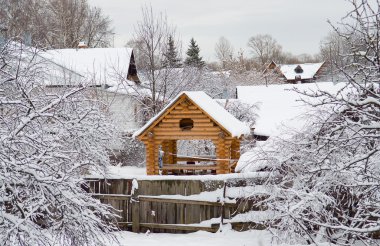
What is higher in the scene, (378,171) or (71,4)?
(71,4)

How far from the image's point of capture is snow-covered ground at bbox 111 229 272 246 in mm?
11023

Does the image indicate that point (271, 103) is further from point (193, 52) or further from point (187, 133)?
point (193, 52)

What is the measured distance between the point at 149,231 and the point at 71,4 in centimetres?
3946

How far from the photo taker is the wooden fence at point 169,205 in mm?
11914

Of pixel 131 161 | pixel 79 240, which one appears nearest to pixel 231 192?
pixel 79 240

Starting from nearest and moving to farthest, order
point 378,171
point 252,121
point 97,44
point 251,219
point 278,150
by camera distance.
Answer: point 378,171 < point 278,150 < point 251,219 < point 252,121 < point 97,44

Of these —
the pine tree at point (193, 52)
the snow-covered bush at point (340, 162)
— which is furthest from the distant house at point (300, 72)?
the snow-covered bush at point (340, 162)

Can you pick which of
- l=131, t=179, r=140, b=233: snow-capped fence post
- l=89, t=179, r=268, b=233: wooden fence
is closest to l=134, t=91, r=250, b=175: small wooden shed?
l=89, t=179, r=268, b=233: wooden fence

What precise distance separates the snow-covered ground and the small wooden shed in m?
3.56

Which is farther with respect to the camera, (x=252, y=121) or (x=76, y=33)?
(x=76, y=33)

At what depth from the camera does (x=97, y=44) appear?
1971 inches

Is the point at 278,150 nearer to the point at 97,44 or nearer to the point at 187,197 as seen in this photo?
the point at 187,197

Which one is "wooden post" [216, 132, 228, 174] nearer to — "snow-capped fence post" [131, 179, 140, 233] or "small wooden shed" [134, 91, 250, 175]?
"small wooden shed" [134, 91, 250, 175]

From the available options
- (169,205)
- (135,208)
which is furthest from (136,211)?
(169,205)
